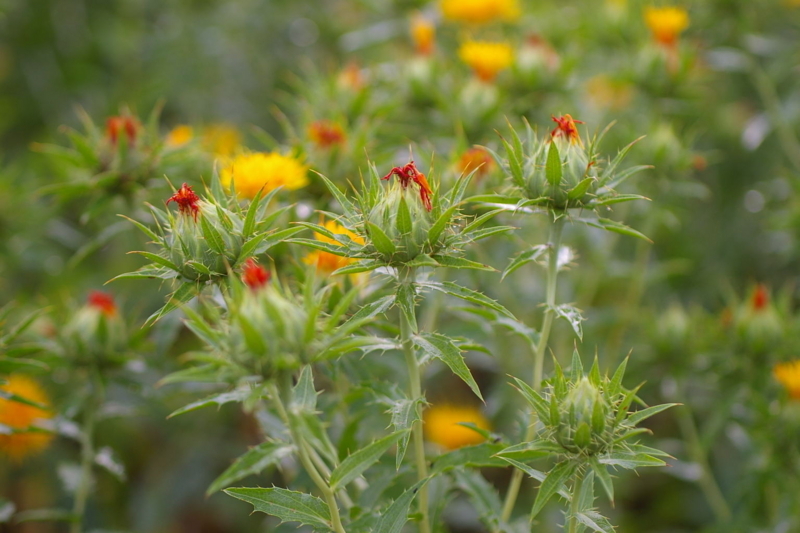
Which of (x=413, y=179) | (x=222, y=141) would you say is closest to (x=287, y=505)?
(x=413, y=179)

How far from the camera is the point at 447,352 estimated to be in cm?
160

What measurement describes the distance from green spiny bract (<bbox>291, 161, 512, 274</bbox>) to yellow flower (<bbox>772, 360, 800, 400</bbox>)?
56.4 inches

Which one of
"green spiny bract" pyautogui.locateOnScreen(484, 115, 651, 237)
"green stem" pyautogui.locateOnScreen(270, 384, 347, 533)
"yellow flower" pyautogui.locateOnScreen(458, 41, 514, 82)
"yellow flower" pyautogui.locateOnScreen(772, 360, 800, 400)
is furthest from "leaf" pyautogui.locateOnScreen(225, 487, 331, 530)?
"yellow flower" pyautogui.locateOnScreen(458, 41, 514, 82)

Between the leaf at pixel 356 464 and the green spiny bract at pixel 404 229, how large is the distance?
1.26ft

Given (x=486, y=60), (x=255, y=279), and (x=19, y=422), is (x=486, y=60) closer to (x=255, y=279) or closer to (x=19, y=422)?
(x=255, y=279)

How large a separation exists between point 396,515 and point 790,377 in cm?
156

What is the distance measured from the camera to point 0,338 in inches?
82.4

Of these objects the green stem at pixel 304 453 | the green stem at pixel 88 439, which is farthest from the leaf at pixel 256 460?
the green stem at pixel 88 439

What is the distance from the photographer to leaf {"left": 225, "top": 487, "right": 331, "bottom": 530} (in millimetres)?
1566

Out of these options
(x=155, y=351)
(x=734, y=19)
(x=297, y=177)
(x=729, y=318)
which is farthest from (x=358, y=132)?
(x=734, y=19)

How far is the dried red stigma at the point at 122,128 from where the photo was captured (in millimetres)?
2312

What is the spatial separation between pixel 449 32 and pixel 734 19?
1463 millimetres

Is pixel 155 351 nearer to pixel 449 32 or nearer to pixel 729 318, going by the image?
pixel 729 318

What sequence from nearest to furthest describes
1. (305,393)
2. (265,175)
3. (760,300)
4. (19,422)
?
(305,393) → (265,175) → (760,300) → (19,422)
